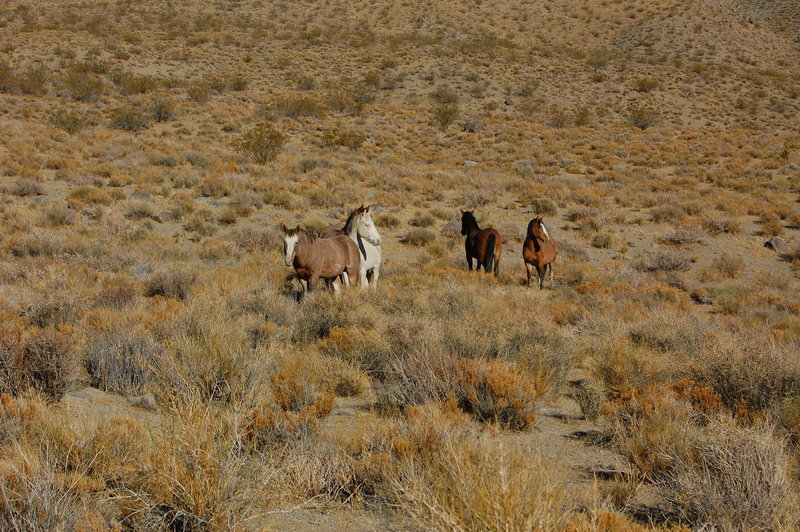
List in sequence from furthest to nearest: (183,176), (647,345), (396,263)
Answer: (183,176)
(396,263)
(647,345)

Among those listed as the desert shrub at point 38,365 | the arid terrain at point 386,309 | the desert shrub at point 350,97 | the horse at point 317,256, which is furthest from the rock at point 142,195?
the desert shrub at point 350,97

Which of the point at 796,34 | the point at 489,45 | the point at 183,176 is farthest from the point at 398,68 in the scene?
the point at 796,34

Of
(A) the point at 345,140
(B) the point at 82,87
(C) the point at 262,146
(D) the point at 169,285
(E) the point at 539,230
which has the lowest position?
(D) the point at 169,285

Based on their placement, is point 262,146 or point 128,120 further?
point 128,120

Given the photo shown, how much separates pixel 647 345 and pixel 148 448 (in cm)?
621

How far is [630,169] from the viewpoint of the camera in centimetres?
2614

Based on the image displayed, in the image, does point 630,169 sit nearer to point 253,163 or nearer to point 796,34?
point 253,163

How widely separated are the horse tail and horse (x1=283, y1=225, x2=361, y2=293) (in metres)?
3.38

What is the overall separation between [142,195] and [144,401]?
14.5m

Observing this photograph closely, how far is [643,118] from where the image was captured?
37.2 metres

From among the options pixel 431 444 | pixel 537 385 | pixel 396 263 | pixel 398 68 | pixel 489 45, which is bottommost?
pixel 396 263

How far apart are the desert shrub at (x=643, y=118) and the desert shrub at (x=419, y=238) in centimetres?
2850

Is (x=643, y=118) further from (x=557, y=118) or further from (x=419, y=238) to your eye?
(x=419, y=238)

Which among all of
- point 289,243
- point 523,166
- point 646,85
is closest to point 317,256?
point 289,243
